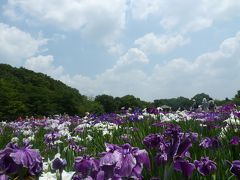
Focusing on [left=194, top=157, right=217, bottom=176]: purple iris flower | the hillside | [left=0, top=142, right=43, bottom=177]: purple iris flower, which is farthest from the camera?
the hillside

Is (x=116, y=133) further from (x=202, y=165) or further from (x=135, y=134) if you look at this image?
(x=202, y=165)

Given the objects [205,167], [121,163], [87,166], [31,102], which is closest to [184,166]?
[205,167]

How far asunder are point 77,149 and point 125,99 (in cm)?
9849

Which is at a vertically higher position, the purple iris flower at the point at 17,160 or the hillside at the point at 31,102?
the hillside at the point at 31,102

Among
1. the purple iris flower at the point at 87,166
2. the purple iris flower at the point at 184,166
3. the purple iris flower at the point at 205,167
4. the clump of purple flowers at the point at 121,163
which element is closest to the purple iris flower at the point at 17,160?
the purple iris flower at the point at 87,166

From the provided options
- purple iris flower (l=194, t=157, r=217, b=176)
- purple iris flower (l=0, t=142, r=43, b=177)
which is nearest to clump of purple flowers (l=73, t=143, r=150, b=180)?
purple iris flower (l=0, t=142, r=43, b=177)

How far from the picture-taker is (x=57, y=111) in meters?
59.7

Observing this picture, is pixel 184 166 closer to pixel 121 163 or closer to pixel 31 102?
pixel 121 163

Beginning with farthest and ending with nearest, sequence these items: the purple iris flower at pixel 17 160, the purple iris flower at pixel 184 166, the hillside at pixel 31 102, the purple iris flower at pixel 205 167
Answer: the hillside at pixel 31 102
the purple iris flower at pixel 205 167
the purple iris flower at pixel 184 166
the purple iris flower at pixel 17 160

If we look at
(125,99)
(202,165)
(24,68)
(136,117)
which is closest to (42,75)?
(24,68)

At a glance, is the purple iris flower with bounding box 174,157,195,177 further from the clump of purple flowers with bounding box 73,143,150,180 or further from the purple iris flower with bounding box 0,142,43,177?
the purple iris flower with bounding box 0,142,43,177

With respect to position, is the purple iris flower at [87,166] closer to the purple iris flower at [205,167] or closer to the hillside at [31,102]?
the purple iris flower at [205,167]

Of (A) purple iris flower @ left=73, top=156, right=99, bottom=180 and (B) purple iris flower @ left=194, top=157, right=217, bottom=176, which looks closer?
(A) purple iris flower @ left=73, top=156, right=99, bottom=180

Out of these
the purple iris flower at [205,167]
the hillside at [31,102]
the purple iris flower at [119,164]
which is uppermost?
the hillside at [31,102]
